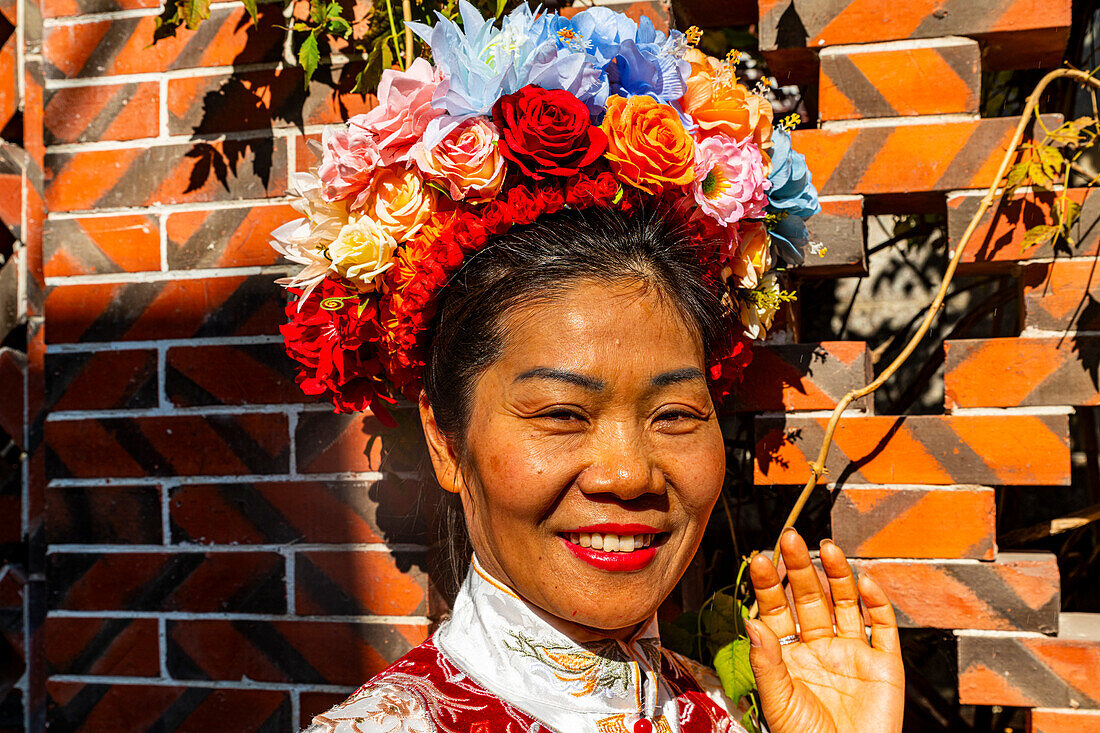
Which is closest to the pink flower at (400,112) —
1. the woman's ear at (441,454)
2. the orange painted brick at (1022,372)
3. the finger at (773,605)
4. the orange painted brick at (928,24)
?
the woman's ear at (441,454)

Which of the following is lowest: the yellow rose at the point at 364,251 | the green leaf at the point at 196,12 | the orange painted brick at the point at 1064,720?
the orange painted brick at the point at 1064,720

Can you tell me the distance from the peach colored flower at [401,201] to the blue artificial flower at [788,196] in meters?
0.64

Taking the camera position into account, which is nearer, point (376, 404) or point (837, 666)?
point (837, 666)

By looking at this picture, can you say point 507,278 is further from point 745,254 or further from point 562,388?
point 745,254

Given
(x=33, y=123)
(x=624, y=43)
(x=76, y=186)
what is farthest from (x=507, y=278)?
(x=33, y=123)

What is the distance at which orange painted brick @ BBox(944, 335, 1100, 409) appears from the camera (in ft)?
6.07

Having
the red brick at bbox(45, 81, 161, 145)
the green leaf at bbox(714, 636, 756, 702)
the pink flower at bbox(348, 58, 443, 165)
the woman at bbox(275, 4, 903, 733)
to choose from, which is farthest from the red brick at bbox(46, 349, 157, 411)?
the green leaf at bbox(714, 636, 756, 702)

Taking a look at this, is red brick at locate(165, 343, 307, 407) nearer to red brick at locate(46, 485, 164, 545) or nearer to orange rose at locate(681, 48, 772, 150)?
red brick at locate(46, 485, 164, 545)

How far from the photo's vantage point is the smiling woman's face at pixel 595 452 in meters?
1.38

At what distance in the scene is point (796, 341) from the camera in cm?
206

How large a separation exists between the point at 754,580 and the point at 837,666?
0.21 meters

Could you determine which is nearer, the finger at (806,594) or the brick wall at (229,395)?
the finger at (806,594)

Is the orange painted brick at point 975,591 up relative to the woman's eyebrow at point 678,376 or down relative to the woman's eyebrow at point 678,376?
down

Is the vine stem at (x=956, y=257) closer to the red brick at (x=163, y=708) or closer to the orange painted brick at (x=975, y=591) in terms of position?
the orange painted brick at (x=975, y=591)
